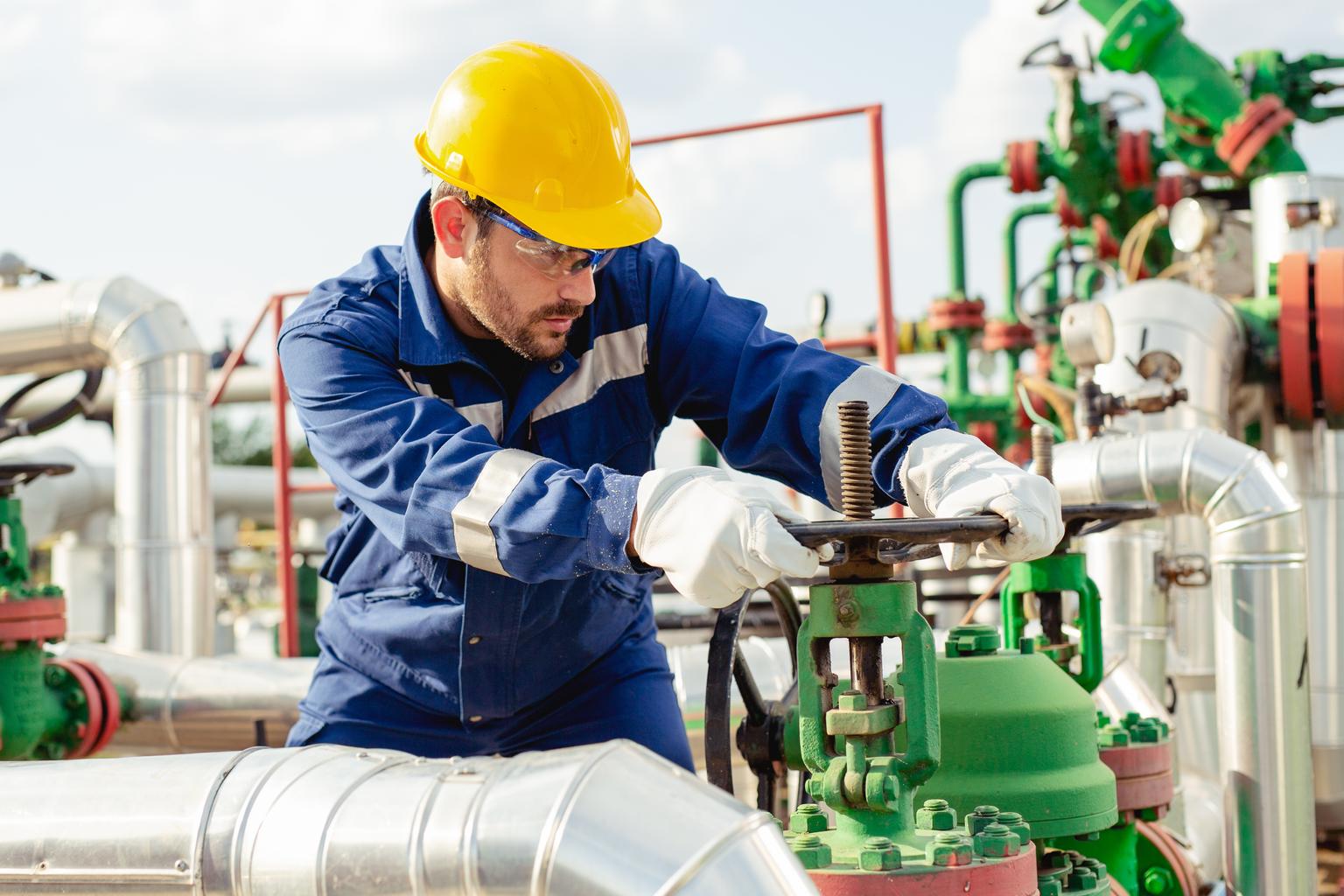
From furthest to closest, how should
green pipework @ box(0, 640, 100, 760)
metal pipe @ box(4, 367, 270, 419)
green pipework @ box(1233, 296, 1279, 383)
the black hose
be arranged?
metal pipe @ box(4, 367, 270, 419) → the black hose → green pipework @ box(1233, 296, 1279, 383) → green pipework @ box(0, 640, 100, 760)

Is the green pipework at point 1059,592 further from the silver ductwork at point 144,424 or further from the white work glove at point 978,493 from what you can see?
the silver ductwork at point 144,424

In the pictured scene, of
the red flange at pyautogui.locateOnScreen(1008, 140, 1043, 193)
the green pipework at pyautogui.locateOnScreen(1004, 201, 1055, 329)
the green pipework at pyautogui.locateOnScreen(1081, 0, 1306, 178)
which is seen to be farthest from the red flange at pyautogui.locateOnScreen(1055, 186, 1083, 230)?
the green pipework at pyautogui.locateOnScreen(1081, 0, 1306, 178)

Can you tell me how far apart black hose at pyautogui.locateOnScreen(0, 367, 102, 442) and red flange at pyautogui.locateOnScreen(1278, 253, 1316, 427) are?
379 cm

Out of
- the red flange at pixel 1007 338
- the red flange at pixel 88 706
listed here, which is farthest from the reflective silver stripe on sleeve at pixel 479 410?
the red flange at pixel 1007 338

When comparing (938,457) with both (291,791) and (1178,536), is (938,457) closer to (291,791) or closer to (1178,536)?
(291,791)

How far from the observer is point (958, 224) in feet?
28.9

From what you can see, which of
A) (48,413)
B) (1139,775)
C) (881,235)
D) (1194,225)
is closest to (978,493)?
(1139,775)

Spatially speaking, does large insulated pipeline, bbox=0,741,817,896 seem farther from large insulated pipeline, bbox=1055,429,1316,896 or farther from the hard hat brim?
large insulated pipeline, bbox=1055,429,1316,896

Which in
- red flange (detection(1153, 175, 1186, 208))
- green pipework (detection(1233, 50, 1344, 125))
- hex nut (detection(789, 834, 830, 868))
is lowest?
hex nut (detection(789, 834, 830, 868))

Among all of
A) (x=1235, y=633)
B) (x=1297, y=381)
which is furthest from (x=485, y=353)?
(x=1297, y=381)

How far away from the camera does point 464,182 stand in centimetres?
203

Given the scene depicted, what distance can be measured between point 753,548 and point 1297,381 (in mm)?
3383

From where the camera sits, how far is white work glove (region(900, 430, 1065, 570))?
165 centimetres

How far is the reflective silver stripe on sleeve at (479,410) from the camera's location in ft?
6.77
